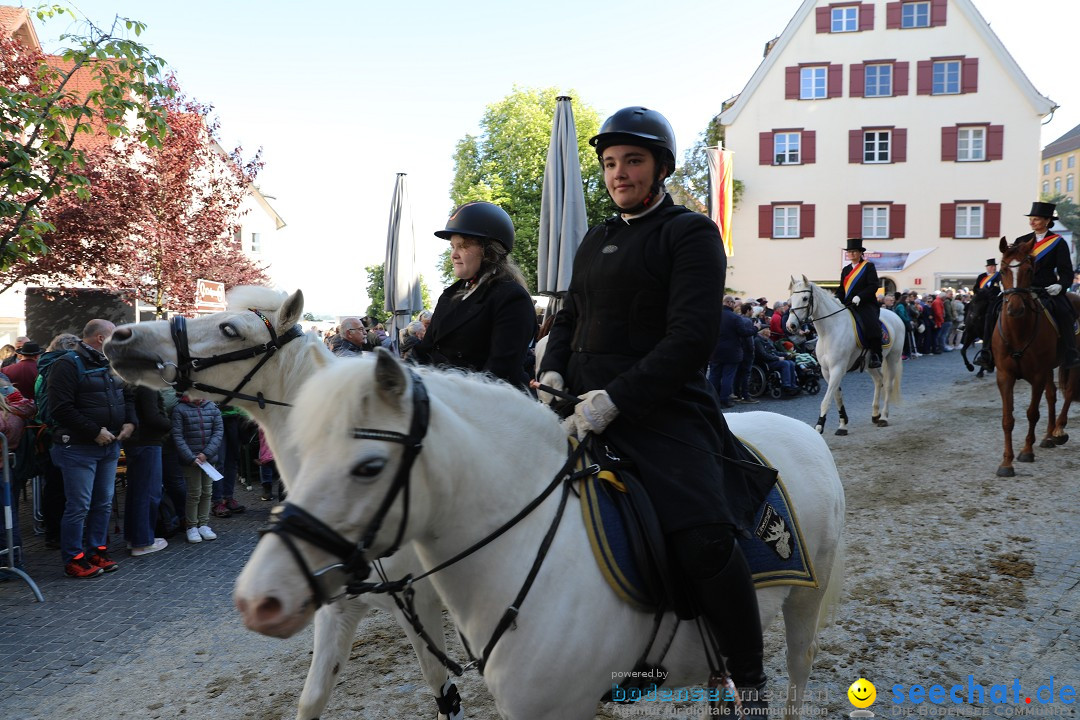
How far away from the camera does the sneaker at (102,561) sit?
632cm

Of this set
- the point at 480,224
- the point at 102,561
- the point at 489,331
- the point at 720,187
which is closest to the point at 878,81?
the point at 720,187

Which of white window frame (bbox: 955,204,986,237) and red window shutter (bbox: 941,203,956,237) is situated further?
red window shutter (bbox: 941,203,956,237)

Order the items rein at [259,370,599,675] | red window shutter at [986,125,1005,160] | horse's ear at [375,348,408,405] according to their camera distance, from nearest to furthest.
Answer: rein at [259,370,599,675] < horse's ear at [375,348,408,405] < red window shutter at [986,125,1005,160]

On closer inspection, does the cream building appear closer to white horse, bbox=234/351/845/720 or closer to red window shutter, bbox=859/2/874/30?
red window shutter, bbox=859/2/874/30

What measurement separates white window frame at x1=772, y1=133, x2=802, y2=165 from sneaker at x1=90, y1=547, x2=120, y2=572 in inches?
1247

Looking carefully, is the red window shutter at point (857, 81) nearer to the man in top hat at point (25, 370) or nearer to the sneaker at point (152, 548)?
the man in top hat at point (25, 370)

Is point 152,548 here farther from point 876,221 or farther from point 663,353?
point 876,221

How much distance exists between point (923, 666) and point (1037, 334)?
20.2ft

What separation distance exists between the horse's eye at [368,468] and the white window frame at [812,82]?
34812 millimetres

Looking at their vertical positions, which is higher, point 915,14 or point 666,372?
point 915,14

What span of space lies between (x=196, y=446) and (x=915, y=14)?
35.3 meters

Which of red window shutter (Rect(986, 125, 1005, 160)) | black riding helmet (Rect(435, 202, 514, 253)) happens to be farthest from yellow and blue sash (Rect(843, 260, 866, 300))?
red window shutter (Rect(986, 125, 1005, 160))

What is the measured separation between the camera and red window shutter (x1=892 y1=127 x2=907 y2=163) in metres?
31.4

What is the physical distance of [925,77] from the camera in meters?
31.3
